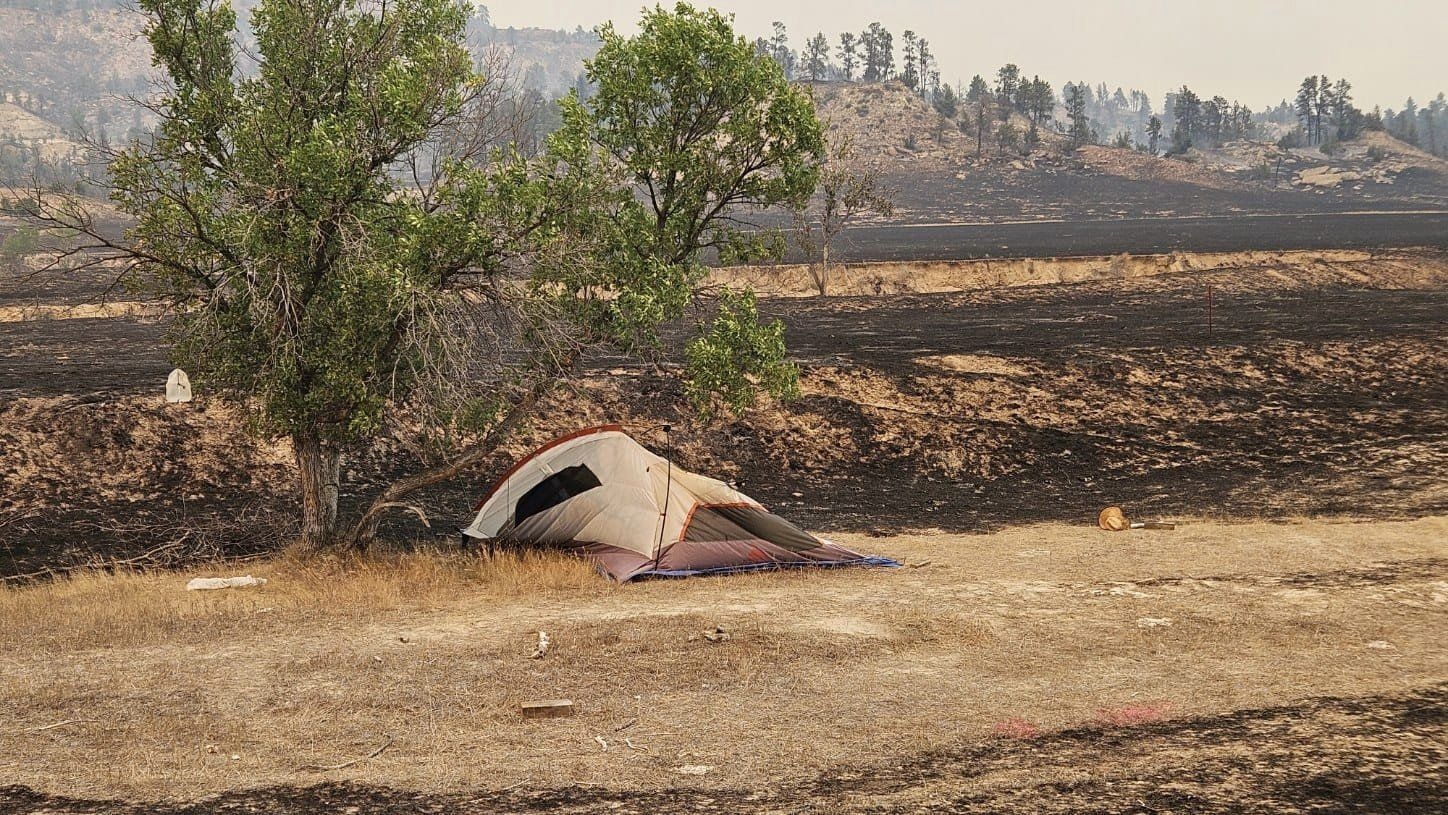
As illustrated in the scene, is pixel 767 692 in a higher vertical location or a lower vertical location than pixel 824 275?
lower

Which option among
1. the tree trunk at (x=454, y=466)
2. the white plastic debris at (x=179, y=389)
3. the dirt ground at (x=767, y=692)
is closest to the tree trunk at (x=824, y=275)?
the white plastic debris at (x=179, y=389)

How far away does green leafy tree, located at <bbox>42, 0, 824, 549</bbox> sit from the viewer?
18500 millimetres

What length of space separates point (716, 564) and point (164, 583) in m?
8.32

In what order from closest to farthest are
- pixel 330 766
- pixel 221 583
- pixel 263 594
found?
pixel 330 766, pixel 263 594, pixel 221 583

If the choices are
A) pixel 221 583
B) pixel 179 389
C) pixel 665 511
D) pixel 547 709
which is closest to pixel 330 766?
pixel 547 709

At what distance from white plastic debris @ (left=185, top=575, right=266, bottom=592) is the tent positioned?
4.06 metres

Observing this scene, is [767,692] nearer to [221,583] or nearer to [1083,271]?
[221,583]

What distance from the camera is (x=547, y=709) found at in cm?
1261

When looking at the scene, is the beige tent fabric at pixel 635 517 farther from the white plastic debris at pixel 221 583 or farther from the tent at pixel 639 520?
the white plastic debris at pixel 221 583

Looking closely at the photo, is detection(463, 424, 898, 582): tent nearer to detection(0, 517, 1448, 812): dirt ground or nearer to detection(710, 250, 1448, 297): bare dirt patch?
detection(0, 517, 1448, 812): dirt ground

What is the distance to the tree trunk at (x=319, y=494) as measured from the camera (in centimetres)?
2105

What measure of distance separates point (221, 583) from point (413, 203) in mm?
6163

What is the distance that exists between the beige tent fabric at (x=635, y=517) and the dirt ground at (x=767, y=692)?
0.94 meters

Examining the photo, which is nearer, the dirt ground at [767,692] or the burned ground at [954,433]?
the dirt ground at [767,692]
